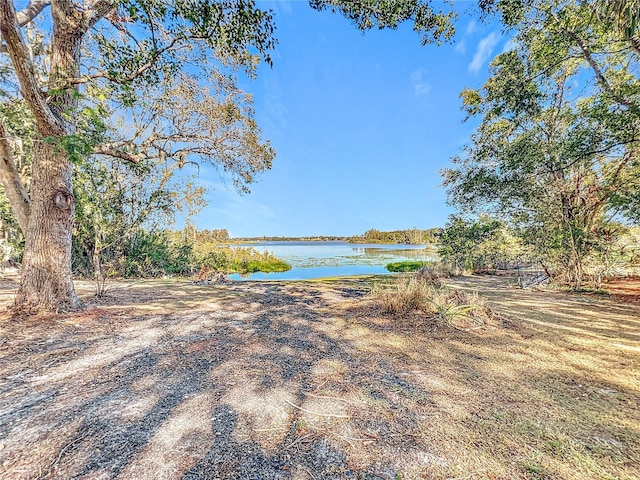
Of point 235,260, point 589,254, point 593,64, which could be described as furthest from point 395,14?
point 235,260

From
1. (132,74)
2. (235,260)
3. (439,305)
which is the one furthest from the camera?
(235,260)

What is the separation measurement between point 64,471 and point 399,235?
54144 mm

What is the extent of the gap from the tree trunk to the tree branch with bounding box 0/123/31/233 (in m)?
0.35

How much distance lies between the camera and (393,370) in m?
2.09

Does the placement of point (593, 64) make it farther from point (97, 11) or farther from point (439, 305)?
point (97, 11)

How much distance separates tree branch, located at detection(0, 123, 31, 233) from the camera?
3.47m

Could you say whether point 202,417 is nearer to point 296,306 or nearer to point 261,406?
point 261,406

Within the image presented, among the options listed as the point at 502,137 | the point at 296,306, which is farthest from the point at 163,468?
the point at 502,137

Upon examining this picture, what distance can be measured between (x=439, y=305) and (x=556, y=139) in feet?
17.9

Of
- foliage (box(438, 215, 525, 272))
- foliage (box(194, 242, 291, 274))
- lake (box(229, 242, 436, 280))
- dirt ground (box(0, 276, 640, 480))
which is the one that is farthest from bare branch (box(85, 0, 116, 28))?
foliage (box(438, 215, 525, 272))

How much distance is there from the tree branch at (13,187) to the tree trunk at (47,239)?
349 millimetres

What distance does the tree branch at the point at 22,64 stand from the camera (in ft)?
8.82

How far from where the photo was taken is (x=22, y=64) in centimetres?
280

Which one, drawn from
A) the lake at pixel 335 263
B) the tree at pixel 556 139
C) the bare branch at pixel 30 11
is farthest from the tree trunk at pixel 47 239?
the lake at pixel 335 263
